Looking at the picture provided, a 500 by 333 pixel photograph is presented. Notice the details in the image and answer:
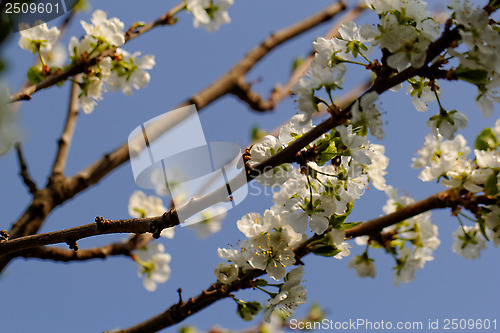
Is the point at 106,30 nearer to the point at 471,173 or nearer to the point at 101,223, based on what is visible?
the point at 101,223

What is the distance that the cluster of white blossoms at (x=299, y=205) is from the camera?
1.23 meters

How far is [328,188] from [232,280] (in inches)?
19.8

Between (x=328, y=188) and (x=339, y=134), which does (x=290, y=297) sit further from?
(x=339, y=134)

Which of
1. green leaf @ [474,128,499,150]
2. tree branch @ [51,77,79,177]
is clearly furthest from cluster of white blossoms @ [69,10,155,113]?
green leaf @ [474,128,499,150]

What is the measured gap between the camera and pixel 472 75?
3.54 ft

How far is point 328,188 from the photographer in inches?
52.1

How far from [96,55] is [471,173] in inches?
62.9

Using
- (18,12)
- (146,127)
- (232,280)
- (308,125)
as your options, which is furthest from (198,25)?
(232,280)

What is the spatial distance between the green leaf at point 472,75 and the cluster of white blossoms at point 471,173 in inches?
9.6

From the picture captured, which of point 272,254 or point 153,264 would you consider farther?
point 153,264

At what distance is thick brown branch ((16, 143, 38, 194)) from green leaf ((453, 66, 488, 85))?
191cm

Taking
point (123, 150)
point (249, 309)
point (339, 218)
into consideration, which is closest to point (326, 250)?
point (339, 218)
